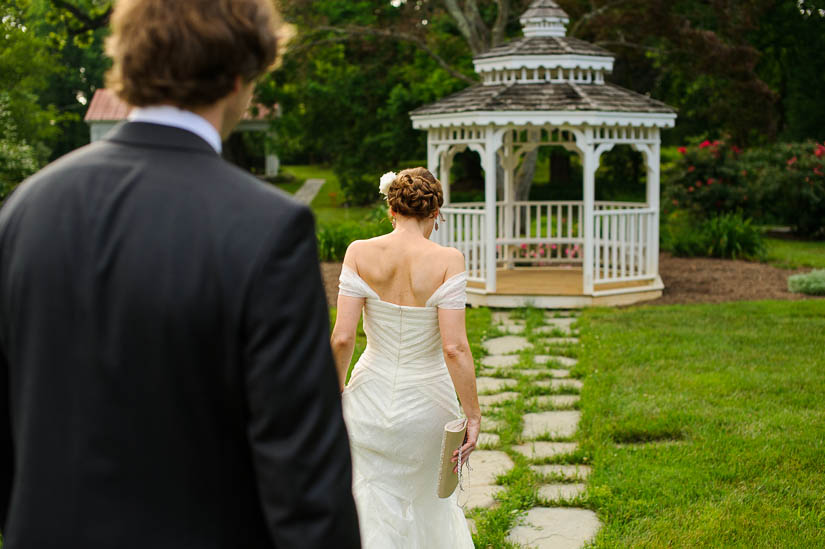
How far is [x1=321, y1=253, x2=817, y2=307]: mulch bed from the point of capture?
12500mm

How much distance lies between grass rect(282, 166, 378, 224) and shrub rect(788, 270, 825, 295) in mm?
9703

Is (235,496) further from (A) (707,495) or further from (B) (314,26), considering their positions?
(B) (314,26)

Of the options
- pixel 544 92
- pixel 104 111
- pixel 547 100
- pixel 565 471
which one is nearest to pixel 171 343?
pixel 565 471

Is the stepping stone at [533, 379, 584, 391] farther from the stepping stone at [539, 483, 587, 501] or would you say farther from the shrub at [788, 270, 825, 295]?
the shrub at [788, 270, 825, 295]

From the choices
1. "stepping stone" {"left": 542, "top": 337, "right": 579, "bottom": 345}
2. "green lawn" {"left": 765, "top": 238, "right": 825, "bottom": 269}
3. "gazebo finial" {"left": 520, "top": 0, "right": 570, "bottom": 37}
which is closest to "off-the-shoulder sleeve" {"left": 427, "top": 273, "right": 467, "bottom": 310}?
"stepping stone" {"left": 542, "top": 337, "right": 579, "bottom": 345}

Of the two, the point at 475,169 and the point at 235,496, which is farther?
the point at 475,169

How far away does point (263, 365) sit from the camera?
1.59 meters

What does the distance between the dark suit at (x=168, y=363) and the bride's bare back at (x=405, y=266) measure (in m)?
2.41

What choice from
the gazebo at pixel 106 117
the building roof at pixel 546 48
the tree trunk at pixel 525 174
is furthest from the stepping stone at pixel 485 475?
the gazebo at pixel 106 117

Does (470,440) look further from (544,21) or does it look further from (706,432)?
(544,21)

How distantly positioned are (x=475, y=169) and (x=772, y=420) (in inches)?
955

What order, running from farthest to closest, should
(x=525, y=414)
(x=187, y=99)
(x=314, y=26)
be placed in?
(x=314, y=26) < (x=525, y=414) < (x=187, y=99)

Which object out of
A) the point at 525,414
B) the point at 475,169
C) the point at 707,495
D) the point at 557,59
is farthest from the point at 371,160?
the point at 707,495

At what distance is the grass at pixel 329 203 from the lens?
26.3 meters
